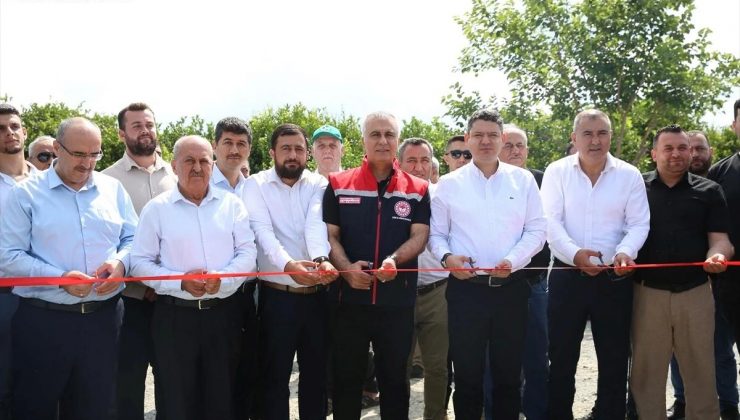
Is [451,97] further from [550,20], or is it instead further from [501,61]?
[550,20]

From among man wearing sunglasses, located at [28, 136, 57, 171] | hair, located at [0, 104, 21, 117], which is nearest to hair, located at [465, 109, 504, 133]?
hair, located at [0, 104, 21, 117]

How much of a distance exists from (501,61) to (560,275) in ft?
28.9

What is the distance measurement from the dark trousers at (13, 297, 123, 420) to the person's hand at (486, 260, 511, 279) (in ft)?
9.04

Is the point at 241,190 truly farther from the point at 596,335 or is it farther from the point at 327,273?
the point at 596,335

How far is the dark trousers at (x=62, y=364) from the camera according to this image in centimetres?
434

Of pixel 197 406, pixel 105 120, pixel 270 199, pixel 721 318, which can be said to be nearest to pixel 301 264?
pixel 270 199

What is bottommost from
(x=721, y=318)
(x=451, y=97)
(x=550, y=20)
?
(x=721, y=318)

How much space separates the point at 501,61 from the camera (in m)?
13.2

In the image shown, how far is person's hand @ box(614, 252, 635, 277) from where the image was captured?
4.91 meters

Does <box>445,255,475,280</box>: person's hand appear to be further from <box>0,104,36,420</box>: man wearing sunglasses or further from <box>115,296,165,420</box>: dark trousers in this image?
<box>0,104,36,420</box>: man wearing sunglasses

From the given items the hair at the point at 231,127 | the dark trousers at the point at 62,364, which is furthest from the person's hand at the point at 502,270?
the dark trousers at the point at 62,364

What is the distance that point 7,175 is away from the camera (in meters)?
5.18

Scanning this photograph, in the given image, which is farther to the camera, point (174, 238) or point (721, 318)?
point (721, 318)

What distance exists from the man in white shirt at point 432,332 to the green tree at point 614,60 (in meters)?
7.41
